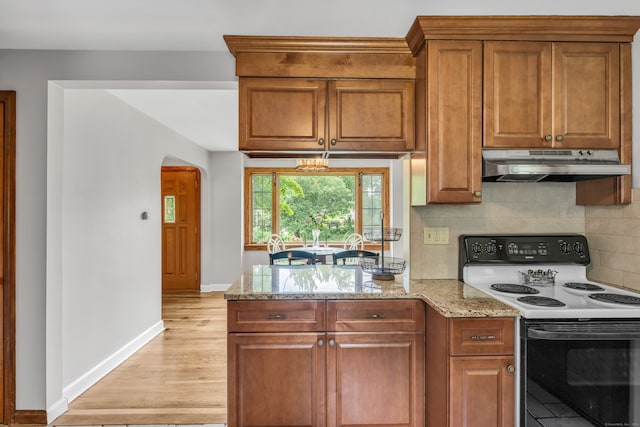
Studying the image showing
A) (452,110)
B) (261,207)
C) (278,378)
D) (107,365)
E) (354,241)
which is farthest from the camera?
(261,207)

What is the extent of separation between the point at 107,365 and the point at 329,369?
7.37ft

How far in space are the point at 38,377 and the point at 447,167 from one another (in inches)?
109

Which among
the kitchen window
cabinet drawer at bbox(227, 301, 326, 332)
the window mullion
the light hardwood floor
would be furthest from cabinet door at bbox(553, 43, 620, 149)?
the window mullion

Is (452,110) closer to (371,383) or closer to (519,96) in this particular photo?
(519,96)

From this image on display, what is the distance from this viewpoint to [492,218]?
2422 millimetres

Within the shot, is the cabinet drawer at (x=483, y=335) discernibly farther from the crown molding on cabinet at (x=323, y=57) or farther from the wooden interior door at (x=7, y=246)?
the wooden interior door at (x=7, y=246)

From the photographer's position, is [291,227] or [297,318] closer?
[297,318]

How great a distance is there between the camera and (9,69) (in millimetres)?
2459

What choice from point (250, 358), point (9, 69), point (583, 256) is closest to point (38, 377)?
point (250, 358)

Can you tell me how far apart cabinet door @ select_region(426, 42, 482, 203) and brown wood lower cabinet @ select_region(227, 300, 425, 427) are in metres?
0.80

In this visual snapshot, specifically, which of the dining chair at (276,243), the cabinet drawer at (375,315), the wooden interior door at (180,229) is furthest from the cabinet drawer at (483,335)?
the wooden interior door at (180,229)

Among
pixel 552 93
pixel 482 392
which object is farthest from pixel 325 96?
pixel 482 392

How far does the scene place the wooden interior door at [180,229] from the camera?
21.4ft

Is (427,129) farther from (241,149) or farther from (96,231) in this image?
(96,231)
